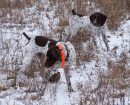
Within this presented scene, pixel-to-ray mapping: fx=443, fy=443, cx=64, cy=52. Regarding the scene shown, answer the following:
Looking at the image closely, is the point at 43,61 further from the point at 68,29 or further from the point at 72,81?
the point at 68,29

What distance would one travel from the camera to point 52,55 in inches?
230

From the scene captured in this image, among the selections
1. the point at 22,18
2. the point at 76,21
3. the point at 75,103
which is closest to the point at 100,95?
the point at 75,103

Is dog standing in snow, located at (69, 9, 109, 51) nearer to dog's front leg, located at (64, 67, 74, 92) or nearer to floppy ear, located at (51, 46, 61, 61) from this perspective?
dog's front leg, located at (64, 67, 74, 92)

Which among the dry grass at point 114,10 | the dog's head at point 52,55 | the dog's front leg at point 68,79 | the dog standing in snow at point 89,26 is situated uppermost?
the dry grass at point 114,10

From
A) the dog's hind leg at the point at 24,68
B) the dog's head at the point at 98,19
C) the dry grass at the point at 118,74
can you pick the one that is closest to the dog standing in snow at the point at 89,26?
the dog's head at the point at 98,19

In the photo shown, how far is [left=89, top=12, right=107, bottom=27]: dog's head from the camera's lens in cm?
792

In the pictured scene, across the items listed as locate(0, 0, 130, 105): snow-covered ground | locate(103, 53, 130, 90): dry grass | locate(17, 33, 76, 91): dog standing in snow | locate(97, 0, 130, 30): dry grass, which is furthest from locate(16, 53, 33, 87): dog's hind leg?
locate(97, 0, 130, 30): dry grass

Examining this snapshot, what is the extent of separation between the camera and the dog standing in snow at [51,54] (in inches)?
230

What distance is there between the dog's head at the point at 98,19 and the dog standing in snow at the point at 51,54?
1600 millimetres

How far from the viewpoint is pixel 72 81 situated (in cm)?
636

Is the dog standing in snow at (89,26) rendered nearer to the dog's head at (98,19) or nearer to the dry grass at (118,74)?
the dog's head at (98,19)

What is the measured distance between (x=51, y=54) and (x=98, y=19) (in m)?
2.35

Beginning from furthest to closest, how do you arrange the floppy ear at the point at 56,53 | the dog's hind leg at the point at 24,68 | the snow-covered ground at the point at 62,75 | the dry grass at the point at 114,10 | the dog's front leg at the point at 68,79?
the dry grass at the point at 114,10, the dog's hind leg at the point at 24,68, the dog's front leg at the point at 68,79, the floppy ear at the point at 56,53, the snow-covered ground at the point at 62,75

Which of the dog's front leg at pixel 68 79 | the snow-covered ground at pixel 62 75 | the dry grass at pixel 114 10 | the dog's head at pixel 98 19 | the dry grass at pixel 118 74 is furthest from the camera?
the dry grass at pixel 114 10
